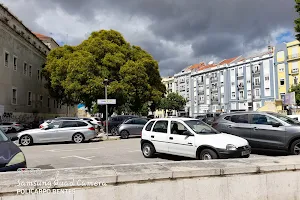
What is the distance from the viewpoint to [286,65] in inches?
2288

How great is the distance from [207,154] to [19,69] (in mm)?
32193

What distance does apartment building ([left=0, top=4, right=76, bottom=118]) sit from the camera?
100 ft

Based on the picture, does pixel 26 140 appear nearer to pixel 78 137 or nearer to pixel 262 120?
pixel 78 137

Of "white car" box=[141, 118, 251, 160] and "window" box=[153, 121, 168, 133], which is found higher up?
"window" box=[153, 121, 168, 133]

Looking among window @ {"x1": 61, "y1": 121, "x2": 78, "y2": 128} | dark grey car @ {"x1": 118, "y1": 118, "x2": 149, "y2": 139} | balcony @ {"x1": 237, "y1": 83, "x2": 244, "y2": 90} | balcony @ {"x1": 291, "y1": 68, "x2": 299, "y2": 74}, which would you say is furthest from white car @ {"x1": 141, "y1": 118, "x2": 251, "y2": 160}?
balcony @ {"x1": 237, "y1": 83, "x2": 244, "y2": 90}

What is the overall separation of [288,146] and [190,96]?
77.3 meters

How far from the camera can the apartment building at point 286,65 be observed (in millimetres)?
56625

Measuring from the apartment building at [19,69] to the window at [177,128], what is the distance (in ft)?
82.7

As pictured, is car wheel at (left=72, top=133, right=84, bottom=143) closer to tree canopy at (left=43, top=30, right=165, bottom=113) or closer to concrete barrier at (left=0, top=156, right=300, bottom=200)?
tree canopy at (left=43, top=30, right=165, bottom=113)

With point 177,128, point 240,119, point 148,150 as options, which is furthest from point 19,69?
point 240,119

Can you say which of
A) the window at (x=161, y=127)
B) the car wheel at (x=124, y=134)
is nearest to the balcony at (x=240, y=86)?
the car wheel at (x=124, y=134)

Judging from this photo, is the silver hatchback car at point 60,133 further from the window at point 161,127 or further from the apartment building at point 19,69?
the apartment building at point 19,69

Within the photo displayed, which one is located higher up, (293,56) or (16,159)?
(293,56)

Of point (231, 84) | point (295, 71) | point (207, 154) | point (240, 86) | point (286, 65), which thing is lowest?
point (207, 154)
